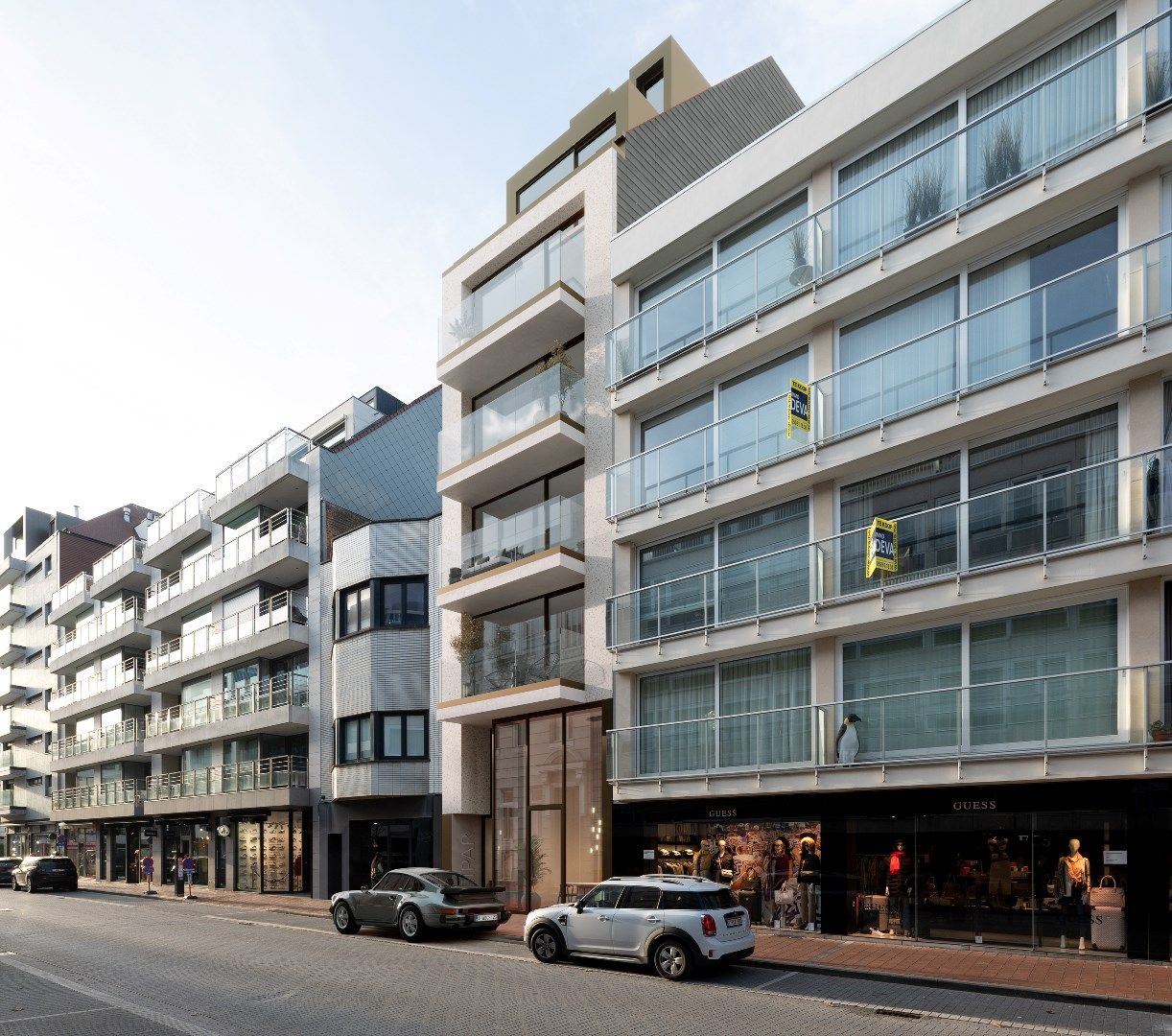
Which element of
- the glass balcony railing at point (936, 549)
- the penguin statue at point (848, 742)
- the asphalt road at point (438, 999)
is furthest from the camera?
the penguin statue at point (848, 742)

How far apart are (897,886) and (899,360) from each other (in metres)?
8.47

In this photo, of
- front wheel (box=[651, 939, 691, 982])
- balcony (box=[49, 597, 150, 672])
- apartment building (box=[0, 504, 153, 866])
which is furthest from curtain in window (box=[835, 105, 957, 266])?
apartment building (box=[0, 504, 153, 866])

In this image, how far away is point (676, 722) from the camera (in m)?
20.2

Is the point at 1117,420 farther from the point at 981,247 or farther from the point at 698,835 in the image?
the point at 698,835

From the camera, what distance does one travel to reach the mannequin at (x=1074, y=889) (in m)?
14.8

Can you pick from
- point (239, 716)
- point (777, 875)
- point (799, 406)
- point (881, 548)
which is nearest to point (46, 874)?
point (239, 716)

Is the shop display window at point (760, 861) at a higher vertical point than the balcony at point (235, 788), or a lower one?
higher

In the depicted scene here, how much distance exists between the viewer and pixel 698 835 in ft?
65.3

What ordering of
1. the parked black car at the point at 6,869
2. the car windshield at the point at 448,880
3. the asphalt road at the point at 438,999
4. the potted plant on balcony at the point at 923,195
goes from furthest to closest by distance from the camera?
the parked black car at the point at 6,869 → the car windshield at the point at 448,880 → the potted plant on balcony at the point at 923,195 → the asphalt road at the point at 438,999

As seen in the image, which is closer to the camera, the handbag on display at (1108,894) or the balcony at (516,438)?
the handbag on display at (1108,894)

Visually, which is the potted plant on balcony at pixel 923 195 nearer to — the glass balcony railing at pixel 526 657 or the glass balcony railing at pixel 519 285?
the glass balcony railing at pixel 519 285

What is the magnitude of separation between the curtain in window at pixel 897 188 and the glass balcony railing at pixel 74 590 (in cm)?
4592

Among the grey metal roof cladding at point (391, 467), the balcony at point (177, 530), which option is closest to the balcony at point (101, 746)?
the balcony at point (177, 530)

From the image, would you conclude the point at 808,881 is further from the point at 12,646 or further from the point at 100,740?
the point at 12,646
